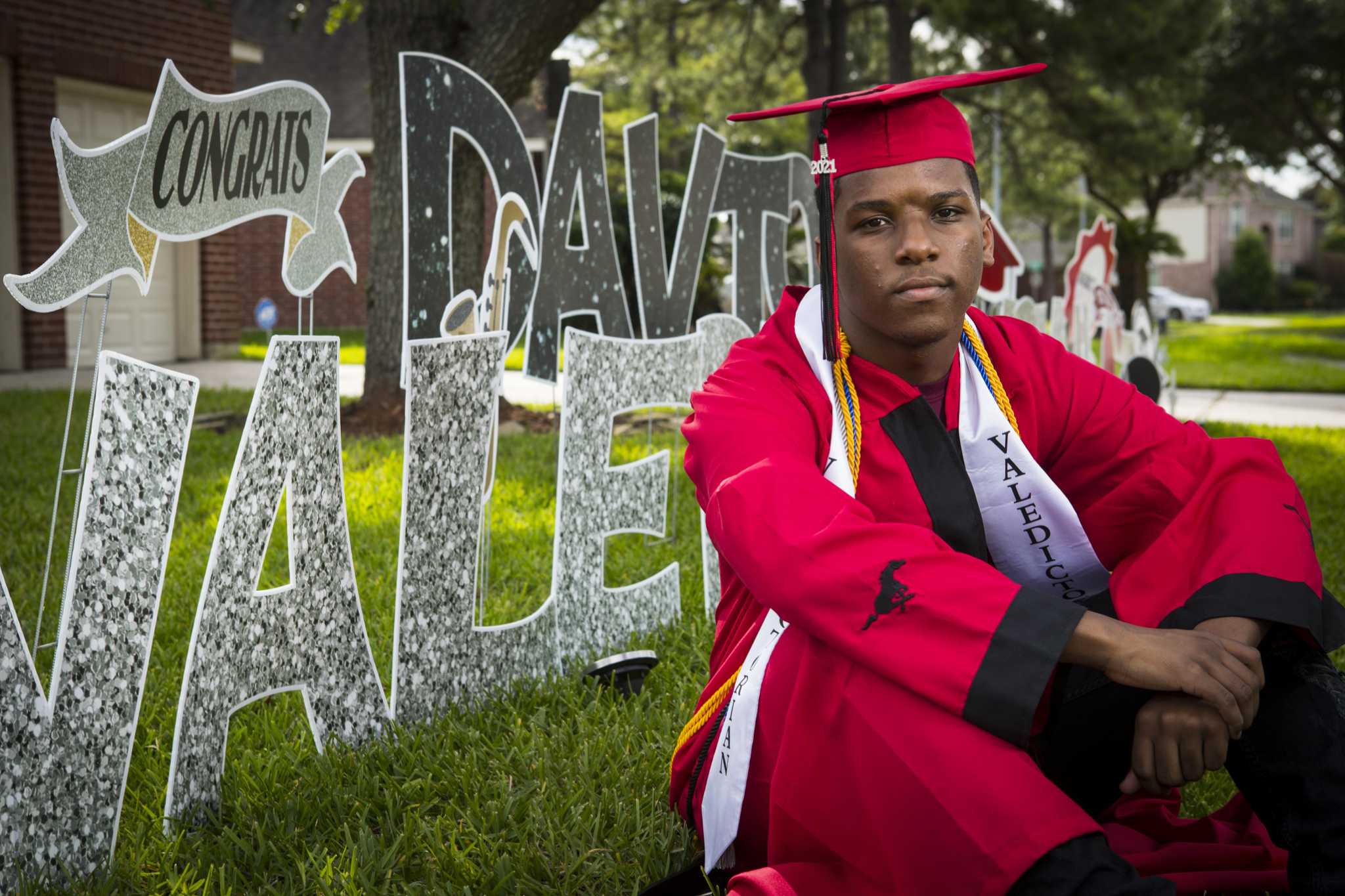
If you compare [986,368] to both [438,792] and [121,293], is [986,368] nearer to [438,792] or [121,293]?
[438,792]

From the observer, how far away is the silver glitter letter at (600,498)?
358cm

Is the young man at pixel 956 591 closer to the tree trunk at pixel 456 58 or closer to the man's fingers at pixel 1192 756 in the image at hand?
the man's fingers at pixel 1192 756

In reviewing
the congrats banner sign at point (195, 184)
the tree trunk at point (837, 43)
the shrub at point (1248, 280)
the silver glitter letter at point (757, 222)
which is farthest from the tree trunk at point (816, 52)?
the shrub at point (1248, 280)

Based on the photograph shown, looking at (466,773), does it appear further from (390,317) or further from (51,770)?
(390,317)

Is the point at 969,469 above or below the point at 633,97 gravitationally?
below

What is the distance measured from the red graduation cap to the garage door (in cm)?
1021

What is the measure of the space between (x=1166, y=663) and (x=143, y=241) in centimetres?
206

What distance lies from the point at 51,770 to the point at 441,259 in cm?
175

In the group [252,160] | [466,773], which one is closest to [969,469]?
[466,773]

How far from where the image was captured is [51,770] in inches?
88.3

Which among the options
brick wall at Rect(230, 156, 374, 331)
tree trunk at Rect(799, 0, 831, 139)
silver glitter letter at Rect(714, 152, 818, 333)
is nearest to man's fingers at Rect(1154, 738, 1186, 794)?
silver glitter letter at Rect(714, 152, 818, 333)

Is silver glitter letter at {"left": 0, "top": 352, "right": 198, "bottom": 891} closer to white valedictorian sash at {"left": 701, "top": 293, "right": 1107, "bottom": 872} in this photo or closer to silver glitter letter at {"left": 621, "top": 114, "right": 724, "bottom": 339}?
white valedictorian sash at {"left": 701, "top": 293, "right": 1107, "bottom": 872}

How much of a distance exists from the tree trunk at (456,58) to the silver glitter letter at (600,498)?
330 cm

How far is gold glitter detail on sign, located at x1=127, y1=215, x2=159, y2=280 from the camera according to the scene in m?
2.48
